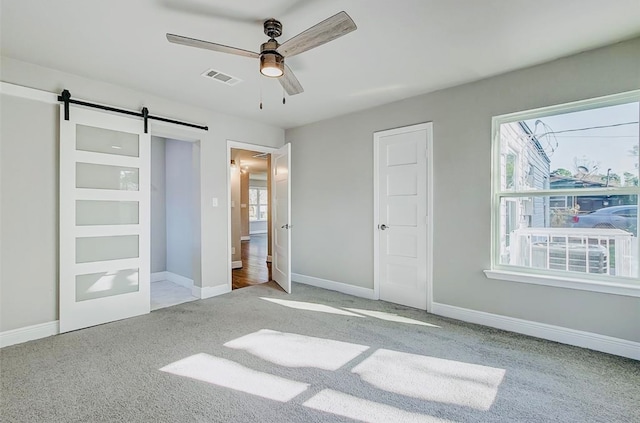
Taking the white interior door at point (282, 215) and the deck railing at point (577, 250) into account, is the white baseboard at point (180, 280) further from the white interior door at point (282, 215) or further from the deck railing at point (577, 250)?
the deck railing at point (577, 250)

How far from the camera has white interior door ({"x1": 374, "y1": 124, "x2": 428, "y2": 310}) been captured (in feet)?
11.9

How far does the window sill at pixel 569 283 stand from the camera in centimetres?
242

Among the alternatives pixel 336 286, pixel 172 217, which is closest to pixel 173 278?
pixel 172 217

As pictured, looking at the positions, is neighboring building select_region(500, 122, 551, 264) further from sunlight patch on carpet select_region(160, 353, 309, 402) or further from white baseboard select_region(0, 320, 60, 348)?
white baseboard select_region(0, 320, 60, 348)

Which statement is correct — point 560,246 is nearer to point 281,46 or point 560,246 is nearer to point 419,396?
point 419,396

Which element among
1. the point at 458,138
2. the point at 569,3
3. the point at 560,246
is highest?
the point at 569,3

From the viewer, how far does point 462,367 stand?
230 centimetres

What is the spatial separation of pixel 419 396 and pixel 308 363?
84cm

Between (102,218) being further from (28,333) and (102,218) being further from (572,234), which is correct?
(572,234)

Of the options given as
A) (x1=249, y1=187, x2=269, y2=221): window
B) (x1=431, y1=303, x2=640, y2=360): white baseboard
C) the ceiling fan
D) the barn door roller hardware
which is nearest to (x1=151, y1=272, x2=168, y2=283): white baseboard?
the barn door roller hardware

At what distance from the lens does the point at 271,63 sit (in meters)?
2.09

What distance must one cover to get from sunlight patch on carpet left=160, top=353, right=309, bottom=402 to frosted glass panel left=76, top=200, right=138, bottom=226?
5.98 feet

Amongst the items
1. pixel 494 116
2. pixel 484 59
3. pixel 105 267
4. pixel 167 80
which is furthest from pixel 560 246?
pixel 105 267

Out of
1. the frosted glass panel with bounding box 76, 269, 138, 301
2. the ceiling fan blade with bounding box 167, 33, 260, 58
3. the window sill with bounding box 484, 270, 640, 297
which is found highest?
the ceiling fan blade with bounding box 167, 33, 260, 58
